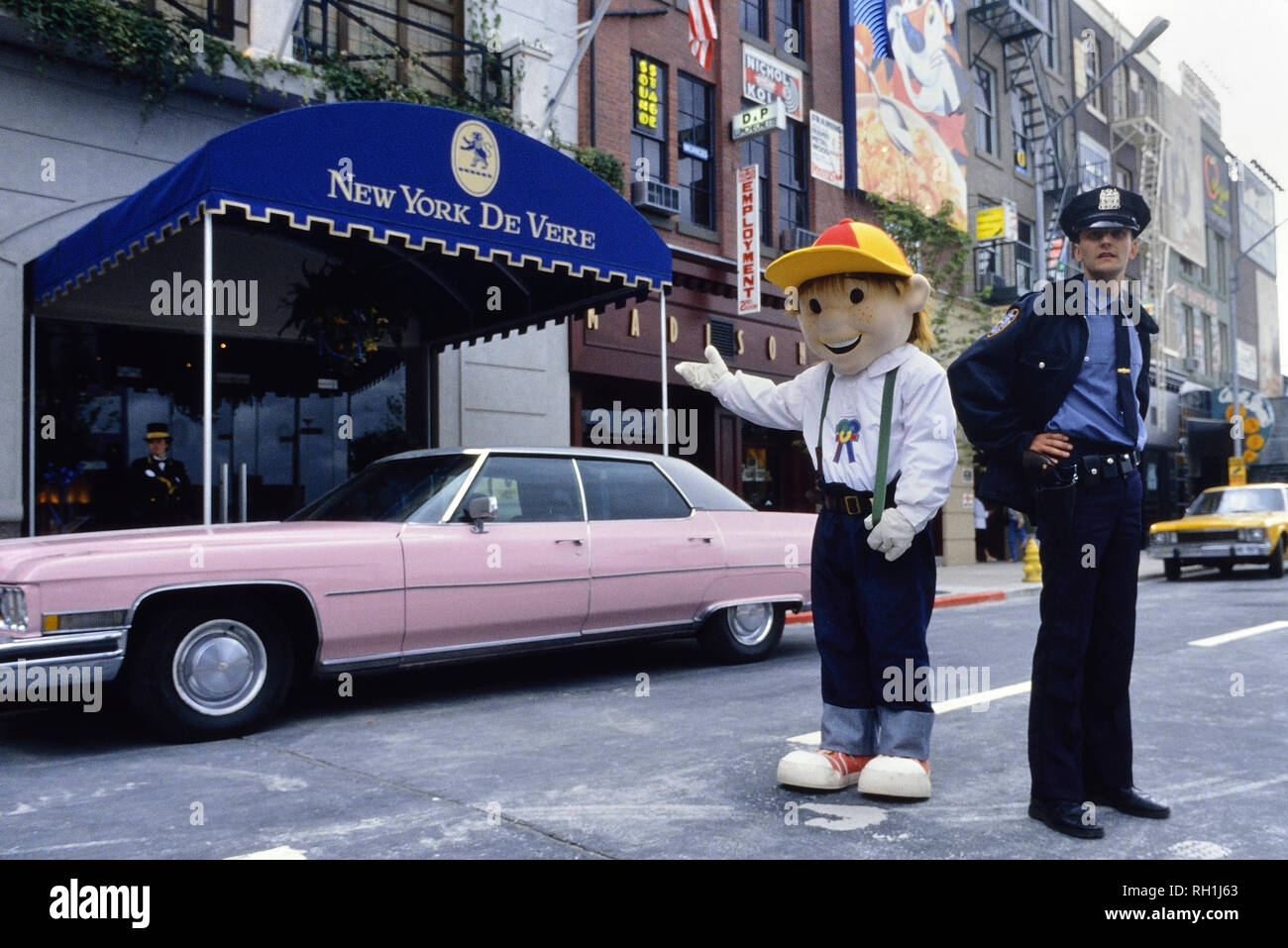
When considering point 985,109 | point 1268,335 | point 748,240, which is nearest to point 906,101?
point 985,109

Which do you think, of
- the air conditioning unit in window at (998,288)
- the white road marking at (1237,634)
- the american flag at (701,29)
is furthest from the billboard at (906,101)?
the white road marking at (1237,634)

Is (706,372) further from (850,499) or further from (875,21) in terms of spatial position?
(875,21)

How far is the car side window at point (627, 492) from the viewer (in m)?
6.87

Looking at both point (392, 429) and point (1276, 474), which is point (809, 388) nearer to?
point (392, 429)

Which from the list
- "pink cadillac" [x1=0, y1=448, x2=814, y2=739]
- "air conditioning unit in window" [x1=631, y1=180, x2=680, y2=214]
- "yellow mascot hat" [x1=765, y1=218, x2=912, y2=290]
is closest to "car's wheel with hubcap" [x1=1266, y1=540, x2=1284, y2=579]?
"air conditioning unit in window" [x1=631, y1=180, x2=680, y2=214]

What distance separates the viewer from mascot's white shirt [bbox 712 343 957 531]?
3.77m

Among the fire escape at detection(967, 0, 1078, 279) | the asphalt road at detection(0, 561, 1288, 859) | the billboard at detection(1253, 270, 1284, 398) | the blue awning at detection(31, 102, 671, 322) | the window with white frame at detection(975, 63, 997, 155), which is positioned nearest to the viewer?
the asphalt road at detection(0, 561, 1288, 859)

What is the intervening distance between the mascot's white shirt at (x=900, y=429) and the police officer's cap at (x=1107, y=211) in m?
0.66

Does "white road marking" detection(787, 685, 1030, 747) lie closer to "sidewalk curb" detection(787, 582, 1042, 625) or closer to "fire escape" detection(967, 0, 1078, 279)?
"sidewalk curb" detection(787, 582, 1042, 625)

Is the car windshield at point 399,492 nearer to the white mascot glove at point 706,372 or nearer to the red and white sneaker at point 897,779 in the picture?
the white mascot glove at point 706,372

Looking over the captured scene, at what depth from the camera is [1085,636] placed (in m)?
3.45

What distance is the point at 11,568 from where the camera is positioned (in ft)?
15.4

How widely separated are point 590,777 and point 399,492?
260 cm

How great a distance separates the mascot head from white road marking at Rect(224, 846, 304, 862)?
2.44 metres
